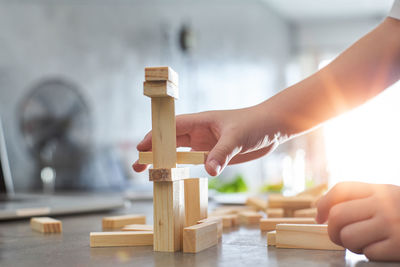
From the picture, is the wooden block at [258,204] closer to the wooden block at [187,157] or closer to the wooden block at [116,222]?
the wooden block at [116,222]

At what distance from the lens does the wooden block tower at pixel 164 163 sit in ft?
2.32

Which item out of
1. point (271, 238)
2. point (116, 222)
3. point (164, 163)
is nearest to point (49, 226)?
point (116, 222)

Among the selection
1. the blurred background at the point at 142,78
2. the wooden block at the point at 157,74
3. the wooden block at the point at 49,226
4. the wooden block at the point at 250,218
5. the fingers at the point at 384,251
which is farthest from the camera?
the blurred background at the point at 142,78

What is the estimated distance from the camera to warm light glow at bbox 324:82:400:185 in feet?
22.3

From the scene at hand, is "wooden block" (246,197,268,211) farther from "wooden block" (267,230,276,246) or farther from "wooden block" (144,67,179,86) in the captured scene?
"wooden block" (144,67,179,86)

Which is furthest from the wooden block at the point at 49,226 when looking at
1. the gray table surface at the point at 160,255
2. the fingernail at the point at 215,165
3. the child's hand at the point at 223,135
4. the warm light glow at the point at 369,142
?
the warm light glow at the point at 369,142

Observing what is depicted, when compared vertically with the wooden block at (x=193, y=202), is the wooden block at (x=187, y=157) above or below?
above

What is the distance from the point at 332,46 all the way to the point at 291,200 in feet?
21.2

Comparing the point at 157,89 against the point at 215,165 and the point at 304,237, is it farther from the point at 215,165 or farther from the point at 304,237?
the point at 304,237

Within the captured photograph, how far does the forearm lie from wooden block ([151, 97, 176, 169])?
24cm

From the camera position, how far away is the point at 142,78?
5.43 meters

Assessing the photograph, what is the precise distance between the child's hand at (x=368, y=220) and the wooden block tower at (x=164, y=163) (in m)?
0.24

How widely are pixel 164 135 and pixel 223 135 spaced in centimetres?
12

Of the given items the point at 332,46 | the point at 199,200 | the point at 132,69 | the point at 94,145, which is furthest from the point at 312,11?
the point at 199,200
